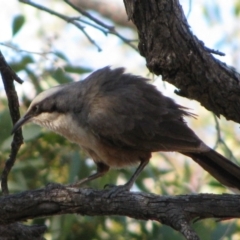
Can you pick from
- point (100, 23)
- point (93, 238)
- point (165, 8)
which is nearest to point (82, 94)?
point (100, 23)

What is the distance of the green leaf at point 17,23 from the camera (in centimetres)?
531

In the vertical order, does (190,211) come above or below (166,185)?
below

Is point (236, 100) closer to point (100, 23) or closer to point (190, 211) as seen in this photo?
point (190, 211)

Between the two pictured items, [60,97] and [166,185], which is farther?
[166,185]

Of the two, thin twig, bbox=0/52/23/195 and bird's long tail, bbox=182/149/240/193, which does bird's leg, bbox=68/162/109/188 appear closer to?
bird's long tail, bbox=182/149/240/193

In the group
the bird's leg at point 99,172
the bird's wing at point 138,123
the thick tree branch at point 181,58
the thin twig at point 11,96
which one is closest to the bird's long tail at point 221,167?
the bird's wing at point 138,123

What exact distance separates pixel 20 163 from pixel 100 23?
1.23 metres

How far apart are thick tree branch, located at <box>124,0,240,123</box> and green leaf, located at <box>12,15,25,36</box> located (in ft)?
6.53

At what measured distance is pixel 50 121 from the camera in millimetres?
4766

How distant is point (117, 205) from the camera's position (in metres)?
3.54

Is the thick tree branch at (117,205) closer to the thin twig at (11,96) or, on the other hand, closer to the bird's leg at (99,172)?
the thin twig at (11,96)

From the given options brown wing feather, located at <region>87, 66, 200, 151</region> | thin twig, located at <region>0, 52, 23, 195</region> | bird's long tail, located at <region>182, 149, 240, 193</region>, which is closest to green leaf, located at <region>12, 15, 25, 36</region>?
brown wing feather, located at <region>87, 66, 200, 151</region>

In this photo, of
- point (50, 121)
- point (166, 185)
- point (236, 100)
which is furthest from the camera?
point (166, 185)

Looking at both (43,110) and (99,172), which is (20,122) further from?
(99,172)
